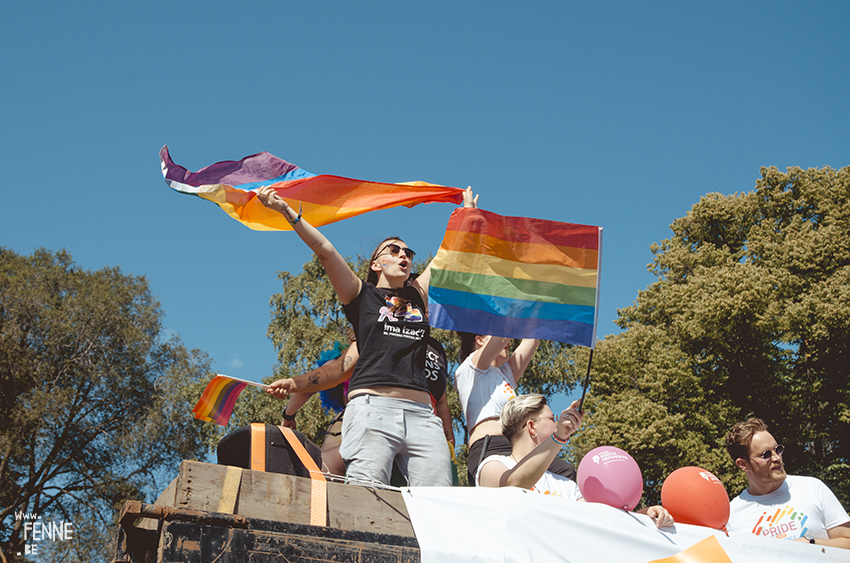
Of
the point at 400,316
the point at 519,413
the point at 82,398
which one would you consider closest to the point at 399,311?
the point at 400,316

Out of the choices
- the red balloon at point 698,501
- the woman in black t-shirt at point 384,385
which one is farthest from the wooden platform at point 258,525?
the red balloon at point 698,501

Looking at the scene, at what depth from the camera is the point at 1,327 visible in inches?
799

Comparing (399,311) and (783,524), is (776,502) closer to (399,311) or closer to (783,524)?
(783,524)

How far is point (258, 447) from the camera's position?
312 cm

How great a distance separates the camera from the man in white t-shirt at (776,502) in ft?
13.1

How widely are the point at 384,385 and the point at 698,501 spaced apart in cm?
165

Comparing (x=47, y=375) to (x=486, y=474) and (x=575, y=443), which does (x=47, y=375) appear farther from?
(x=486, y=474)

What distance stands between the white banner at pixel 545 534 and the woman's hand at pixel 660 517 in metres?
0.03

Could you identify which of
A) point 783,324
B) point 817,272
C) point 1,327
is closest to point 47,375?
point 1,327

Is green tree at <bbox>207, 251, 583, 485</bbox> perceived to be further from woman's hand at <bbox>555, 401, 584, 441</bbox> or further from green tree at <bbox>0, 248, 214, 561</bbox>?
woman's hand at <bbox>555, 401, 584, 441</bbox>

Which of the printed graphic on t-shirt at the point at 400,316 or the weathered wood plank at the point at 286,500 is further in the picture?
the printed graphic on t-shirt at the point at 400,316

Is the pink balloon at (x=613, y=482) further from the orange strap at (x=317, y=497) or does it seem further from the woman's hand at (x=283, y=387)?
the woman's hand at (x=283, y=387)

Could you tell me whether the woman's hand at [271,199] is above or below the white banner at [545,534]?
above

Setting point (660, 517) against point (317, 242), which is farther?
point (317, 242)
